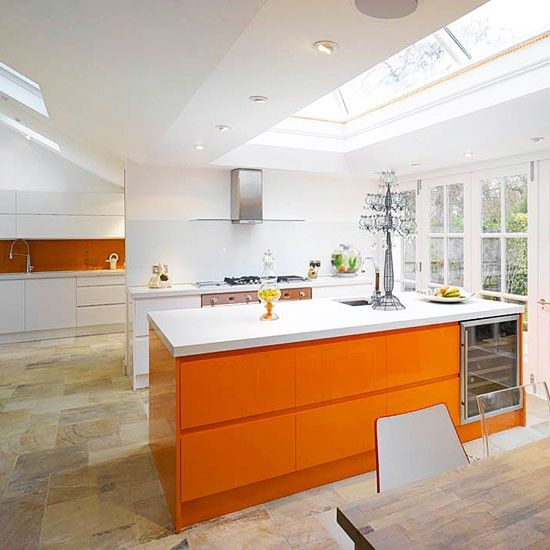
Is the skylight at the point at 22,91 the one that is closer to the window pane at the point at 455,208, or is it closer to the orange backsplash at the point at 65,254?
the orange backsplash at the point at 65,254

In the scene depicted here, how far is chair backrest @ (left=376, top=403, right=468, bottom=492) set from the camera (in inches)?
57.9

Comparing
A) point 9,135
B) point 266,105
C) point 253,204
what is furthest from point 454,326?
point 9,135

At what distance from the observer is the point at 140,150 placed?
381cm

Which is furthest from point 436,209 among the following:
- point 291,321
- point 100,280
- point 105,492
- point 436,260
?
point 100,280

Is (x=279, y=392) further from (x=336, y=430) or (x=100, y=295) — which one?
(x=100, y=295)

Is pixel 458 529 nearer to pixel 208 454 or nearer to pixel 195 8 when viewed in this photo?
pixel 208 454

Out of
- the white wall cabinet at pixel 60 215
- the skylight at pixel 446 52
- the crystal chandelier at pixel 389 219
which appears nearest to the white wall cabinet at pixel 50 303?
the white wall cabinet at pixel 60 215

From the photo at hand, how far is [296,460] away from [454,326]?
1314 millimetres

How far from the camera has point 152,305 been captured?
13.4 ft

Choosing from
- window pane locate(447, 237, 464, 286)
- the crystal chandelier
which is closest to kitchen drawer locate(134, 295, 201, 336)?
the crystal chandelier

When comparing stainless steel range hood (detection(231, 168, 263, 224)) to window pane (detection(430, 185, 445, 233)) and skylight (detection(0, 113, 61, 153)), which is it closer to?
window pane (detection(430, 185, 445, 233))

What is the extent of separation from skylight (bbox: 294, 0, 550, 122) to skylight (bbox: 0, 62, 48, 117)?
2.38 metres

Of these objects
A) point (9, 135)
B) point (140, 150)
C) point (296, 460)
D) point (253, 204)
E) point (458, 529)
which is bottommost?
point (296, 460)

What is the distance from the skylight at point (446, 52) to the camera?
2439 millimetres
